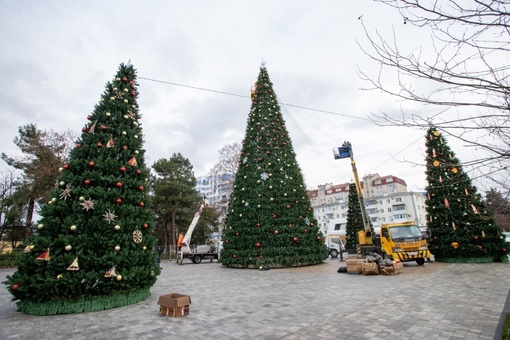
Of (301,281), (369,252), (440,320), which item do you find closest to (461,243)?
(369,252)

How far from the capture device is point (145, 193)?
23.0 ft

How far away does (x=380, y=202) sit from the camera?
A: 200 ft

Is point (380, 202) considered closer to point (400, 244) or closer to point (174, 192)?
point (174, 192)

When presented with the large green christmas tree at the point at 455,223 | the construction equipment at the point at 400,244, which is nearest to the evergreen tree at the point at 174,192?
the construction equipment at the point at 400,244

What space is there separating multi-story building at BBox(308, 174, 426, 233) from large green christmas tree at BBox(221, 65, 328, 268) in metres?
33.3

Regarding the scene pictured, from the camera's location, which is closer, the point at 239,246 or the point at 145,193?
the point at 145,193

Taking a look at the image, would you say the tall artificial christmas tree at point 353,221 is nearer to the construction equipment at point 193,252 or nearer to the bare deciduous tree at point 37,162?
the construction equipment at point 193,252

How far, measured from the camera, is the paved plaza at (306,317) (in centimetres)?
400

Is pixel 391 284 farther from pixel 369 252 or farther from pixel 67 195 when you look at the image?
pixel 67 195

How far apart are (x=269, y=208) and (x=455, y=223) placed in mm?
8818

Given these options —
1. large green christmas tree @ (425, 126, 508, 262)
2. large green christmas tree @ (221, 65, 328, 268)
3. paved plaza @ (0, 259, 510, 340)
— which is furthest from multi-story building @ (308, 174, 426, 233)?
paved plaza @ (0, 259, 510, 340)

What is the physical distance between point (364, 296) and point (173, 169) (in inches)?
1222

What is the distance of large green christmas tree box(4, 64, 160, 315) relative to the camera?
17.6 ft

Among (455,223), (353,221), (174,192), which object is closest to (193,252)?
(174,192)
